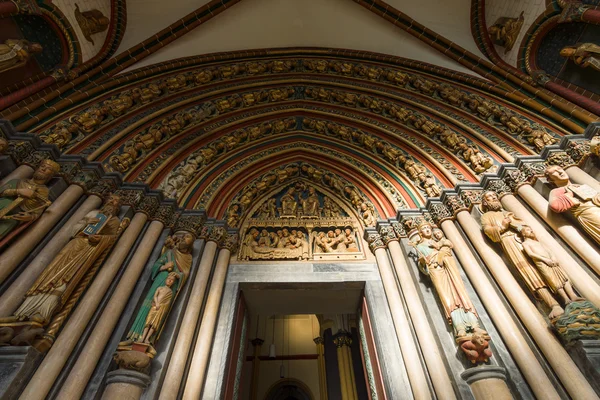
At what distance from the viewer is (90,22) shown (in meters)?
5.20

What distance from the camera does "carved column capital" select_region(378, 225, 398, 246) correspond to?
14.6 feet

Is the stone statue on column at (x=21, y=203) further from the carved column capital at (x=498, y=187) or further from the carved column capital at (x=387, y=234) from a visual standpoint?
the carved column capital at (x=498, y=187)

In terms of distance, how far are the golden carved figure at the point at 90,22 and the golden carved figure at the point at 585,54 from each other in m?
7.63

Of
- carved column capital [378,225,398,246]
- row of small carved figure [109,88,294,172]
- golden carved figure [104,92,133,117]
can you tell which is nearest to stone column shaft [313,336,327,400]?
carved column capital [378,225,398,246]

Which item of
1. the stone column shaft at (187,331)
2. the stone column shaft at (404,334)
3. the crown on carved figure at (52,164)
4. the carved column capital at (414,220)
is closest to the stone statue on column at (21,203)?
the crown on carved figure at (52,164)

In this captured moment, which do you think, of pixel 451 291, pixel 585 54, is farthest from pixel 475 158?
pixel 451 291

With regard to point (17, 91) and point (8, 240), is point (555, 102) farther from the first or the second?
point (17, 91)

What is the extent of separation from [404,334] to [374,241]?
58.0 inches

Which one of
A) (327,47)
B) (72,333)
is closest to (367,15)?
(327,47)

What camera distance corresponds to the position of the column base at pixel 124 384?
99.3 inches

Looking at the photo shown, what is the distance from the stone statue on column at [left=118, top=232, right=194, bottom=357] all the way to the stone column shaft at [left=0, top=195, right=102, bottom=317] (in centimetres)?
92

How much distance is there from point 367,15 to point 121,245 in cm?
648

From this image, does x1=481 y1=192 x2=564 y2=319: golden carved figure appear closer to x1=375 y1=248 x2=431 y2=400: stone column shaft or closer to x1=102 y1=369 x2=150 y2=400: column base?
x1=375 y1=248 x2=431 y2=400: stone column shaft

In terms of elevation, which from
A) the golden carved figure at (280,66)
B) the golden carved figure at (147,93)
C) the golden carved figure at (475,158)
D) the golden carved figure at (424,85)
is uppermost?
the golden carved figure at (280,66)
